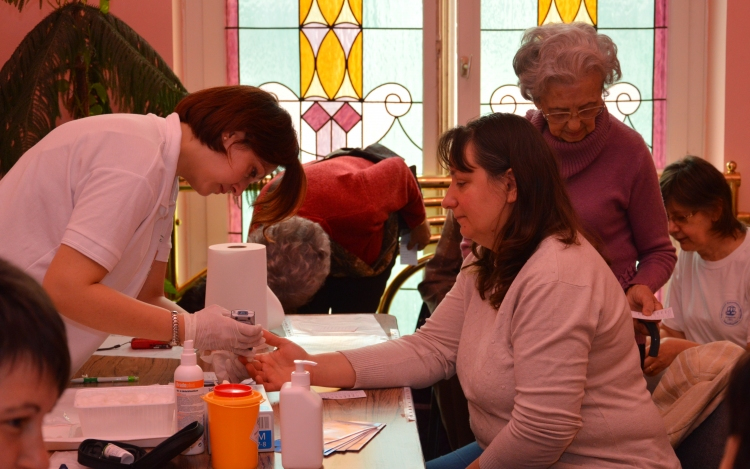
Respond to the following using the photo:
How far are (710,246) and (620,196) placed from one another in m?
0.70

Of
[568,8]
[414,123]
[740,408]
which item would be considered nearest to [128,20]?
[414,123]

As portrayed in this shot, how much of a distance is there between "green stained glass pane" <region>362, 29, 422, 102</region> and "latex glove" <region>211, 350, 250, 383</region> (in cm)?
243

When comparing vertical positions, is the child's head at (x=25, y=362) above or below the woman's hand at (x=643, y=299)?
above

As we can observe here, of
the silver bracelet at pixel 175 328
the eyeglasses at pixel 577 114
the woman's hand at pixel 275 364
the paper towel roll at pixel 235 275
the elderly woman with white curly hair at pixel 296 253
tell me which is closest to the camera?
the silver bracelet at pixel 175 328

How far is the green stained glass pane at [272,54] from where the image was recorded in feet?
12.7

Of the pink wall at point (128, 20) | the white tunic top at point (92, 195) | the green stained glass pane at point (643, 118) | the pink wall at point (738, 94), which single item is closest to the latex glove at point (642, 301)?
the white tunic top at point (92, 195)

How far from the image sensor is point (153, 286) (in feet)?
6.25

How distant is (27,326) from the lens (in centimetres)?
75

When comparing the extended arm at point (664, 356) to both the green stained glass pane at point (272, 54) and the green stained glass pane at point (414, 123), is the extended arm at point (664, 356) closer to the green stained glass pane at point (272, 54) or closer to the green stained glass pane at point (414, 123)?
the green stained glass pane at point (414, 123)

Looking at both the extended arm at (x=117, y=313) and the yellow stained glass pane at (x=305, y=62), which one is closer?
the extended arm at (x=117, y=313)

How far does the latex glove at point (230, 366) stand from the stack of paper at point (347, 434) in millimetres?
301

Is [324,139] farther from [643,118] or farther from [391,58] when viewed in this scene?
[643,118]

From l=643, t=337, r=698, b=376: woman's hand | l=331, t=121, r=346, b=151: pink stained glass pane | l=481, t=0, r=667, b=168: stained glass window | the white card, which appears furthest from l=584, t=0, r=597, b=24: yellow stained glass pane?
the white card

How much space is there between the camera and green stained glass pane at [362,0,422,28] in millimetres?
3887
